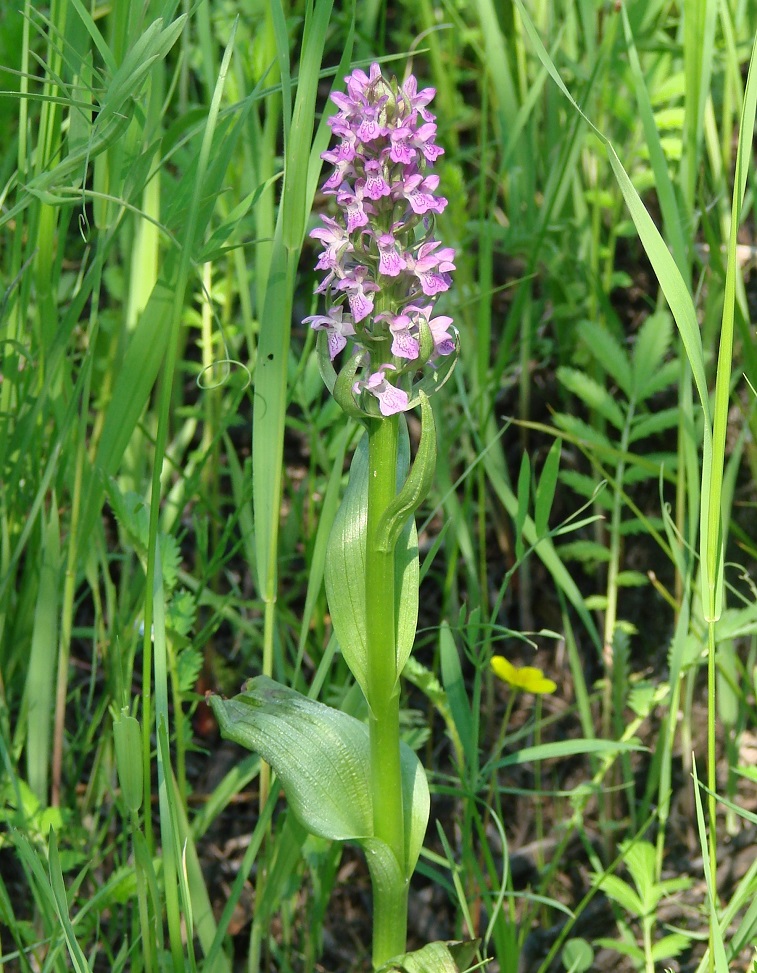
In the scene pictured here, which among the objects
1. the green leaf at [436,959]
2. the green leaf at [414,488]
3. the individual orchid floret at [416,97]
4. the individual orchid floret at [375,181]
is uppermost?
the individual orchid floret at [416,97]

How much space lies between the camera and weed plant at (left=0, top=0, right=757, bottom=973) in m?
1.23

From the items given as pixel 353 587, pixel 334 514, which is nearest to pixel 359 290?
A: pixel 353 587

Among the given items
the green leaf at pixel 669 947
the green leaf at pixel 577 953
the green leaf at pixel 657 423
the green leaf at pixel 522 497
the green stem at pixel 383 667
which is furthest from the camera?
the green leaf at pixel 657 423

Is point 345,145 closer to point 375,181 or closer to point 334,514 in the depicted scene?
point 375,181

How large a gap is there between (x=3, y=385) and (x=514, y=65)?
158cm

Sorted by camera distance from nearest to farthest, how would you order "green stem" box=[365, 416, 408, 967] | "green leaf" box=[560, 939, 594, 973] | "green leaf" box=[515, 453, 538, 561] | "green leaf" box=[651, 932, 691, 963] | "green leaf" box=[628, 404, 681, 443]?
1. "green stem" box=[365, 416, 408, 967]
2. "green leaf" box=[515, 453, 538, 561]
3. "green leaf" box=[651, 932, 691, 963]
4. "green leaf" box=[560, 939, 594, 973]
5. "green leaf" box=[628, 404, 681, 443]

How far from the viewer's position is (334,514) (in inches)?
60.6

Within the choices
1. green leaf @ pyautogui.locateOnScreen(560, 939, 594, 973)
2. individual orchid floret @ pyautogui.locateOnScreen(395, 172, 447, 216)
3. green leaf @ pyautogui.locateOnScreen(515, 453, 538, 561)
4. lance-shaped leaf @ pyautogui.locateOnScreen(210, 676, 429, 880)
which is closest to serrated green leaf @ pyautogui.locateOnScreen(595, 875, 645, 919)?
green leaf @ pyautogui.locateOnScreen(560, 939, 594, 973)

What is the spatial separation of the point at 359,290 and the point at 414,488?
0.24 meters

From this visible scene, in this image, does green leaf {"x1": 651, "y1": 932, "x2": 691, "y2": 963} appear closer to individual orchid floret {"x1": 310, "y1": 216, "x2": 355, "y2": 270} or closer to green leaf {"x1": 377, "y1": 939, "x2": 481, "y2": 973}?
green leaf {"x1": 377, "y1": 939, "x2": 481, "y2": 973}

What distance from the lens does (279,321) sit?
1.31 meters

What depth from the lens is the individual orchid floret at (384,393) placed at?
1.13m

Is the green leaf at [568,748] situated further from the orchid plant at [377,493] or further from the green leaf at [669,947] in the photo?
the green leaf at [669,947]

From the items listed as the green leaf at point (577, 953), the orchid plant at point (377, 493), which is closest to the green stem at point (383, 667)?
the orchid plant at point (377, 493)
